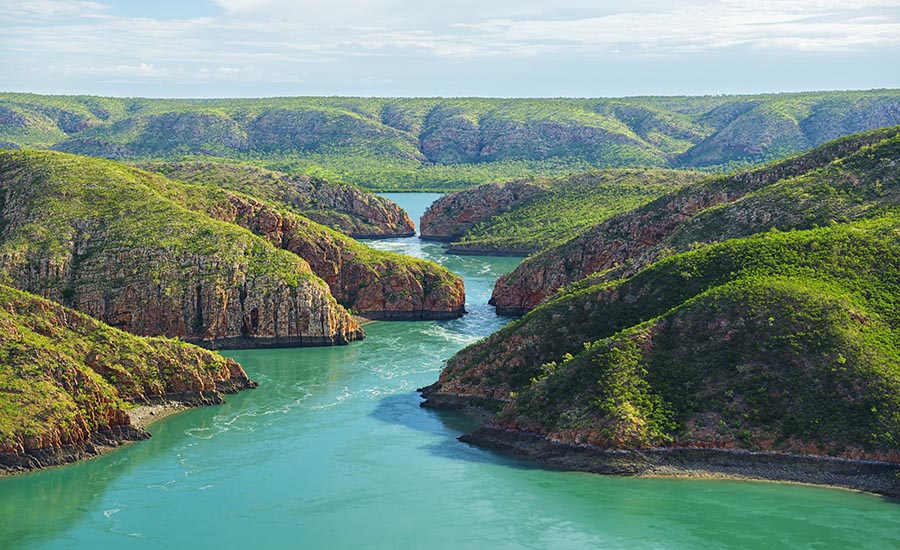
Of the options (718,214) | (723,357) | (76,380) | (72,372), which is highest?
(718,214)

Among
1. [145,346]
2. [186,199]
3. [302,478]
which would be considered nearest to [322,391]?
[145,346]

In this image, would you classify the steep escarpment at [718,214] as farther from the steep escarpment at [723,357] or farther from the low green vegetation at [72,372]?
the low green vegetation at [72,372]

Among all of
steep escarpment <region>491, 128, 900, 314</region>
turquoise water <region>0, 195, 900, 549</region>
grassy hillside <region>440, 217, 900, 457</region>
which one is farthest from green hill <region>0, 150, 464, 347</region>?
steep escarpment <region>491, 128, 900, 314</region>

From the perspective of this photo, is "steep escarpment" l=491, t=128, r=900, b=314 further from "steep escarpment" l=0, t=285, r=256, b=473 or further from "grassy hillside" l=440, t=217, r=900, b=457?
"steep escarpment" l=0, t=285, r=256, b=473

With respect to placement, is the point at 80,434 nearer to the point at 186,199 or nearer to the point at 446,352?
the point at 446,352

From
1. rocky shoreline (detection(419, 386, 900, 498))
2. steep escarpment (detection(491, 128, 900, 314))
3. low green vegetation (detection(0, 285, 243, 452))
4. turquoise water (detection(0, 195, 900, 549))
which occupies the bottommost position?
turquoise water (detection(0, 195, 900, 549))

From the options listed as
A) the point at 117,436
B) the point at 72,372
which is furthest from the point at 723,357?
the point at 72,372

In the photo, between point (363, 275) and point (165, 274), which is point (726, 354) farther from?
point (363, 275)
